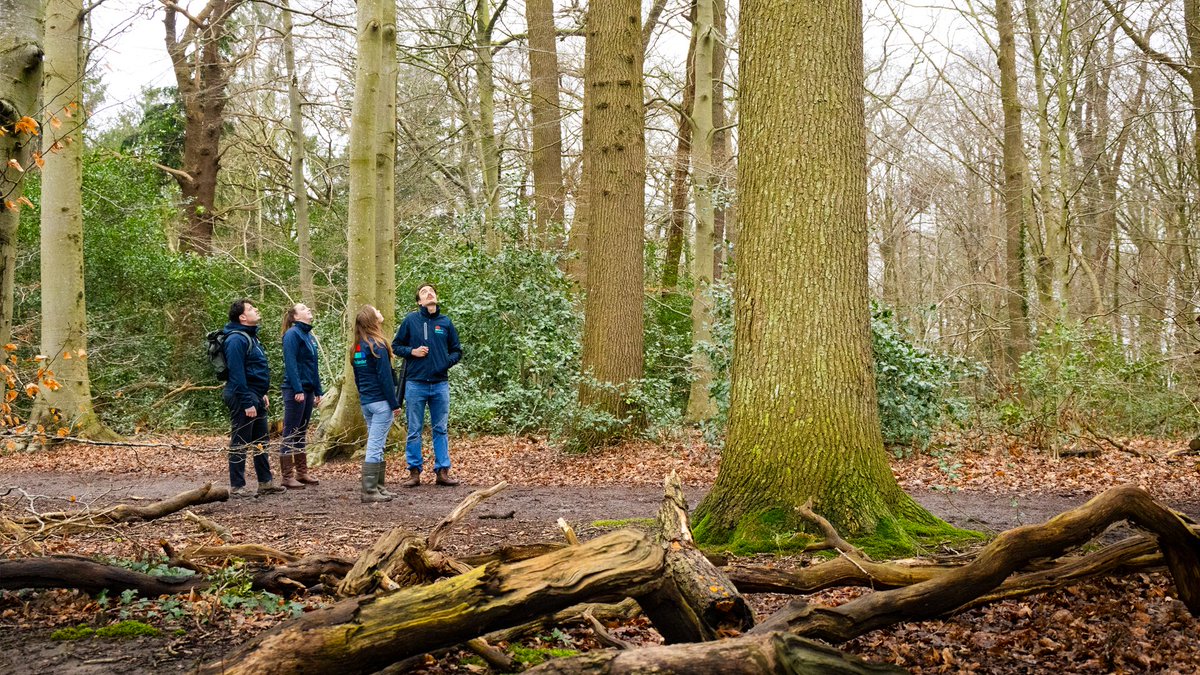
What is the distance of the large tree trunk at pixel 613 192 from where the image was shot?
12141mm

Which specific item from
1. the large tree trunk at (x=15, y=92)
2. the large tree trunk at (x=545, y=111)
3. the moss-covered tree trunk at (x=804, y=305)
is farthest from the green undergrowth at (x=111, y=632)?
the large tree trunk at (x=545, y=111)

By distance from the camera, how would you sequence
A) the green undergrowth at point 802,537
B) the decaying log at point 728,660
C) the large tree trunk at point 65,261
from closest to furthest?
the decaying log at point 728,660 → the green undergrowth at point 802,537 → the large tree trunk at point 65,261

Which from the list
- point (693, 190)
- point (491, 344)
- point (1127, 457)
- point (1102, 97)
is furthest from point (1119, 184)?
point (491, 344)

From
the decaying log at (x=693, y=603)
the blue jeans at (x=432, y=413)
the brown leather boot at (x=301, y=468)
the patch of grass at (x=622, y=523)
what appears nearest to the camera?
the decaying log at (x=693, y=603)

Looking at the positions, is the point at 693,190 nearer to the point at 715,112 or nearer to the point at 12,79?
the point at 715,112

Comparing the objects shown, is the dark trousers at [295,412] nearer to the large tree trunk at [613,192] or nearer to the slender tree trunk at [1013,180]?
the large tree trunk at [613,192]

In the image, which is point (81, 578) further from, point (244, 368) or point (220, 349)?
point (220, 349)

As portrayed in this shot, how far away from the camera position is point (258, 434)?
Result: 887 cm

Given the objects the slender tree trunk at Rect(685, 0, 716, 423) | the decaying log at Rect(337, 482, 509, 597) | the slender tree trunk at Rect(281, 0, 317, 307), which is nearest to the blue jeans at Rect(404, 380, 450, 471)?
the decaying log at Rect(337, 482, 509, 597)

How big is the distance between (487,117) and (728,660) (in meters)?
17.2

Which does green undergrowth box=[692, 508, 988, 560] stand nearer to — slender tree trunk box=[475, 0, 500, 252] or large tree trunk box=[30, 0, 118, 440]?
large tree trunk box=[30, 0, 118, 440]

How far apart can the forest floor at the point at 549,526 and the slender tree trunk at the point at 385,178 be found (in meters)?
2.38

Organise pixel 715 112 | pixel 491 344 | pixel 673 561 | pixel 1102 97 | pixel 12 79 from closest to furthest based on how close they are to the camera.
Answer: pixel 673 561
pixel 12 79
pixel 491 344
pixel 1102 97
pixel 715 112

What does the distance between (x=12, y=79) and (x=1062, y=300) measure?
16202 millimetres
